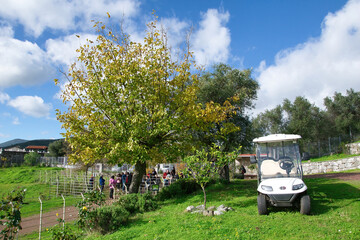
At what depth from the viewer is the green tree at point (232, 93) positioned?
18.3 m

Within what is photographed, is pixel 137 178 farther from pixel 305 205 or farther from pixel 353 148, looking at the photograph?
pixel 353 148

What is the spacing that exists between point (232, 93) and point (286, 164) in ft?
34.5

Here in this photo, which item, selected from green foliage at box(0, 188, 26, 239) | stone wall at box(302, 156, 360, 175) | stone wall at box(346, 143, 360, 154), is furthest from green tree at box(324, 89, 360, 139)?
green foliage at box(0, 188, 26, 239)

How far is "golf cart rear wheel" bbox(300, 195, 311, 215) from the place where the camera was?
7.32 m

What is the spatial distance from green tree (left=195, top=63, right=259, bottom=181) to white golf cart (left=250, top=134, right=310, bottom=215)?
9.17 m

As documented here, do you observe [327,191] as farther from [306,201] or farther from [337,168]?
[337,168]

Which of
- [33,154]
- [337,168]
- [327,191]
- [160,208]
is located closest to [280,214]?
[327,191]

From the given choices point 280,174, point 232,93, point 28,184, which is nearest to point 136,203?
point 280,174

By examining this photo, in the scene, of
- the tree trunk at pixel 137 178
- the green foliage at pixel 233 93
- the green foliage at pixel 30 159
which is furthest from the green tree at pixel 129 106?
the green foliage at pixel 30 159

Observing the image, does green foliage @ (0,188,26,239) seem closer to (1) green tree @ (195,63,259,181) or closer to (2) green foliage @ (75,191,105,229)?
(2) green foliage @ (75,191,105,229)

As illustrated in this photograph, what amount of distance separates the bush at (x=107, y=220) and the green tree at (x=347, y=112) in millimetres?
→ 34035

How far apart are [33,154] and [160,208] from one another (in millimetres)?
38911

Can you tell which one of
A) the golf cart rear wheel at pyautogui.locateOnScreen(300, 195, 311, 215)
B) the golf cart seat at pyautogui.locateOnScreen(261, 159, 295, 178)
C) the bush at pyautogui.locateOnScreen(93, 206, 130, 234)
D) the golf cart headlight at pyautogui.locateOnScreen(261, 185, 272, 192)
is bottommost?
the bush at pyautogui.locateOnScreen(93, 206, 130, 234)

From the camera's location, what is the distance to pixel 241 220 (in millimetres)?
7457
